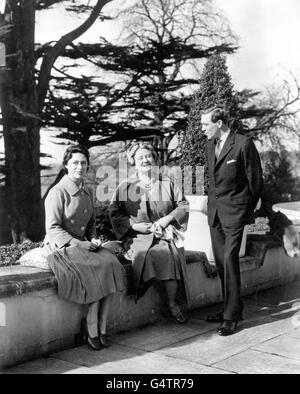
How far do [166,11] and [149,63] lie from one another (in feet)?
5.62

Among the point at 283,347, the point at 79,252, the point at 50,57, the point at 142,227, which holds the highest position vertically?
the point at 50,57

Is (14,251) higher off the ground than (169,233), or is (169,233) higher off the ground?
(169,233)

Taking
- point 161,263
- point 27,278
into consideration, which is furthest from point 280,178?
point 27,278

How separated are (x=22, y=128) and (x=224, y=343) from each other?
6.42m

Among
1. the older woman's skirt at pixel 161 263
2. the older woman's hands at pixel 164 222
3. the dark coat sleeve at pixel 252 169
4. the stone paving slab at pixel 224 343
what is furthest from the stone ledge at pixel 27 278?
the dark coat sleeve at pixel 252 169

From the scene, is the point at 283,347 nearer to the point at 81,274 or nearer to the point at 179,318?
the point at 179,318

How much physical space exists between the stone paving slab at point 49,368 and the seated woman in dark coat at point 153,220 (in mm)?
874

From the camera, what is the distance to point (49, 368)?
3088 mm

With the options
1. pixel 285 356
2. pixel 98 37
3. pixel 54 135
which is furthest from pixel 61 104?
pixel 285 356

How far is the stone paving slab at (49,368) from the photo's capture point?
3.02 metres

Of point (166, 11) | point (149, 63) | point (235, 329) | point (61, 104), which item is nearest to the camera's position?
point (235, 329)

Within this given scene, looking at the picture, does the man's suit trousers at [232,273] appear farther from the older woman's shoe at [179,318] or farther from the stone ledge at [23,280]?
the stone ledge at [23,280]
